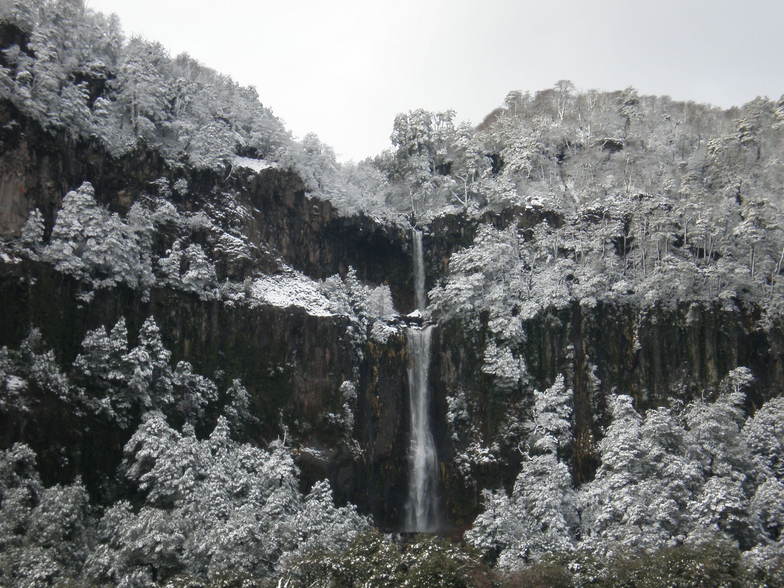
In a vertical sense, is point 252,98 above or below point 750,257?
above

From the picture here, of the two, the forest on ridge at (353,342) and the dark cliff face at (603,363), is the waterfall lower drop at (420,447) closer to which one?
the forest on ridge at (353,342)

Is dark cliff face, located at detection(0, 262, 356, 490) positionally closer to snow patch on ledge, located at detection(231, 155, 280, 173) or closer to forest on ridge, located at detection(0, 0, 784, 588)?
forest on ridge, located at detection(0, 0, 784, 588)

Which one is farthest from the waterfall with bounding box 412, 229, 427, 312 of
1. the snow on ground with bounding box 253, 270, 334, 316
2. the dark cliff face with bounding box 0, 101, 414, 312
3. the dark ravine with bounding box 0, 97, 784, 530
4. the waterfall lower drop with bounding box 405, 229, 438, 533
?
the snow on ground with bounding box 253, 270, 334, 316

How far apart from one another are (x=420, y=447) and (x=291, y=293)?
978 centimetres

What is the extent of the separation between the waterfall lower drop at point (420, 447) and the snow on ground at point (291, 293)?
5.35m

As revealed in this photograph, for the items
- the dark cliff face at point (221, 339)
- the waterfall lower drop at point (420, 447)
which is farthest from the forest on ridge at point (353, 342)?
the waterfall lower drop at point (420, 447)

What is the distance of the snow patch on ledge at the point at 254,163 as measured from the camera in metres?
40.2

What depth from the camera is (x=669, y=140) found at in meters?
50.8

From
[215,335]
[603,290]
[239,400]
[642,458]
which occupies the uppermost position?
[603,290]

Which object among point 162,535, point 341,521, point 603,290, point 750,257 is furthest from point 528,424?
point 162,535

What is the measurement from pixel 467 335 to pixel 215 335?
12572 mm

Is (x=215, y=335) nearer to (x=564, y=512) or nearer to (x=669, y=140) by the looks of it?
(x=564, y=512)

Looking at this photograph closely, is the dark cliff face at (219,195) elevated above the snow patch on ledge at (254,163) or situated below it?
below

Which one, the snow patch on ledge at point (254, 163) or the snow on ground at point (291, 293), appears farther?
the snow patch on ledge at point (254, 163)
